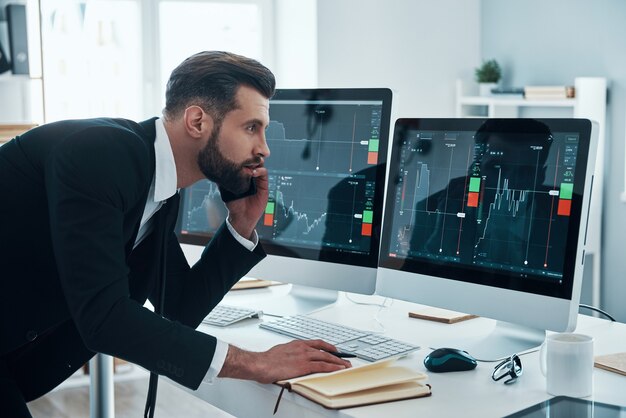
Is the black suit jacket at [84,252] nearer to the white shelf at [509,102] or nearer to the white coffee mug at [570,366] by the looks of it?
the white coffee mug at [570,366]

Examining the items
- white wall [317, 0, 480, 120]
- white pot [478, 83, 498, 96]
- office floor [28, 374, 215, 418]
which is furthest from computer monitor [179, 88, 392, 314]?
white pot [478, 83, 498, 96]

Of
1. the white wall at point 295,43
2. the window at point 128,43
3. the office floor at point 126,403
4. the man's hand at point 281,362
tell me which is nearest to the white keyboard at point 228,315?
the man's hand at point 281,362

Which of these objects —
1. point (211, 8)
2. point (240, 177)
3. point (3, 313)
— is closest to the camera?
point (3, 313)

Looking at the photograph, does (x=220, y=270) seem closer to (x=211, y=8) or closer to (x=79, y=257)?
(x=79, y=257)

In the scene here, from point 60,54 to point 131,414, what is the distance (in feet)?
5.64

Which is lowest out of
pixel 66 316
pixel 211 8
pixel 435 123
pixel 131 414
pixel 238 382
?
pixel 131 414

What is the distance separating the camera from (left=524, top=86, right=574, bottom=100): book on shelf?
4094 mm

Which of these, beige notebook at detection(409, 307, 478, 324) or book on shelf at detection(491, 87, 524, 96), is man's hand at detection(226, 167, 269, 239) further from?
book on shelf at detection(491, 87, 524, 96)

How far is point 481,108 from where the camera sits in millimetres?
4828

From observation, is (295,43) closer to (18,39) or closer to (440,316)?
(18,39)

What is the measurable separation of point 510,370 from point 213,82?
0.78 metres

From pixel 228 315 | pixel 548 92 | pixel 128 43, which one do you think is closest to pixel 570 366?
pixel 228 315

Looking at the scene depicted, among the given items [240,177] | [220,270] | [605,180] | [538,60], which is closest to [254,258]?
[220,270]

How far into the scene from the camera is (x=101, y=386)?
2.13 m
